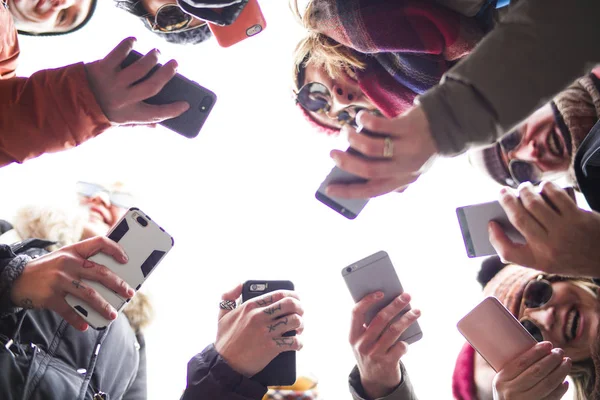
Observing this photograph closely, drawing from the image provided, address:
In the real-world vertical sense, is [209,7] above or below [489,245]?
above

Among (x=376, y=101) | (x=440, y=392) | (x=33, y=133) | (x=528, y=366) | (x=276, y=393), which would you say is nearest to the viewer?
(x=33, y=133)

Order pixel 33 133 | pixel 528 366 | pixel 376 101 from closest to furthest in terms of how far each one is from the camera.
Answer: pixel 33 133
pixel 528 366
pixel 376 101

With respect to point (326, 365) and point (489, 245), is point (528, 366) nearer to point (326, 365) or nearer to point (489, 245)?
point (489, 245)

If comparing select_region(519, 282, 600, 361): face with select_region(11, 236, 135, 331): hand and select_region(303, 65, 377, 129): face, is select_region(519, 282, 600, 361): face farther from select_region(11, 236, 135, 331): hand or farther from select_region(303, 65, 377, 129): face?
select_region(11, 236, 135, 331): hand

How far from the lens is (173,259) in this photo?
168 cm

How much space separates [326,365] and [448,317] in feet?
1.50

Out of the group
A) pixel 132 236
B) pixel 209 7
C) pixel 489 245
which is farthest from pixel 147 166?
pixel 489 245

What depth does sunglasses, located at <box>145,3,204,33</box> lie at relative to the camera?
1240mm

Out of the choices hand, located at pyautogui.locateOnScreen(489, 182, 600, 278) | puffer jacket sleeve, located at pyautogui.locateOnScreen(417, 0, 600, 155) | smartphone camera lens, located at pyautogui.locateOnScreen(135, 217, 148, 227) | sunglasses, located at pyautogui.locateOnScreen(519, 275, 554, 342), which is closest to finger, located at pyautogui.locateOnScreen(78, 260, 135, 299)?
smartphone camera lens, located at pyautogui.locateOnScreen(135, 217, 148, 227)

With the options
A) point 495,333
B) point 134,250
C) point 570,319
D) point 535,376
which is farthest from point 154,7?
point 570,319

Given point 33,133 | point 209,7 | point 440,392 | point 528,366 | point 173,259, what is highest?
point 209,7

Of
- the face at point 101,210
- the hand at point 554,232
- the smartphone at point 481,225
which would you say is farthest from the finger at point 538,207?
the face at point 101,210

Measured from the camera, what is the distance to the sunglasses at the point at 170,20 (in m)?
1.24

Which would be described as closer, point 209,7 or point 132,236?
point 209,7
